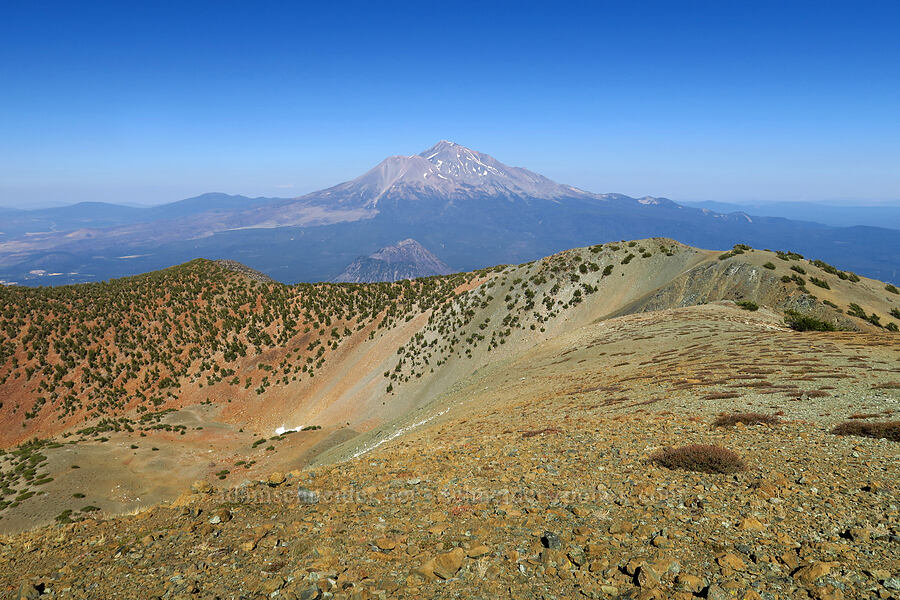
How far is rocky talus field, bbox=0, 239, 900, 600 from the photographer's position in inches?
225

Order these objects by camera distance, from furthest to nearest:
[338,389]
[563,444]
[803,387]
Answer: [338,389] < [803,387] < [563,444]

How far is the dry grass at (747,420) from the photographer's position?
1069 centimetres

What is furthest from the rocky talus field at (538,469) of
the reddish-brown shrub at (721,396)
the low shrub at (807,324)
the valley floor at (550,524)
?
the reddish-brown shrub at (721,396)

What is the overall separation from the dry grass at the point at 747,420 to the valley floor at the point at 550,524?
38 centimetres

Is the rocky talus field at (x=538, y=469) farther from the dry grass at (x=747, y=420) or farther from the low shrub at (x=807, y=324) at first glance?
the low shrub at (x=807, y=324)

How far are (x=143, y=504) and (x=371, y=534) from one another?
2569 cm

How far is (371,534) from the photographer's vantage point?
279 inches

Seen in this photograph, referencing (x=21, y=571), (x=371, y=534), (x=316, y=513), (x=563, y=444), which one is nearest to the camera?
(x=21, y=571)

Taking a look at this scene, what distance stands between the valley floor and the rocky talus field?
0.04 metres

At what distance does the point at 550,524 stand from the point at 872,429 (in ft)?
26.1

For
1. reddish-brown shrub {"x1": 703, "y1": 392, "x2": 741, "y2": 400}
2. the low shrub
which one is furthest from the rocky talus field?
reddish-brown shrub {"x1": 703, "y1": 392, "x2": 741, "y2": 400}

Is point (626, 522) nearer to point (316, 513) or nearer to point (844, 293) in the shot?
point (316, 513)

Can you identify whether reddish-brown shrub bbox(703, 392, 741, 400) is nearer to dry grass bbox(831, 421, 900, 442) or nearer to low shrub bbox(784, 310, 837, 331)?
dry grass bbox(831, 421, 900, 442)

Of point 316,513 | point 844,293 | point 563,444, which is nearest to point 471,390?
point 563,444
